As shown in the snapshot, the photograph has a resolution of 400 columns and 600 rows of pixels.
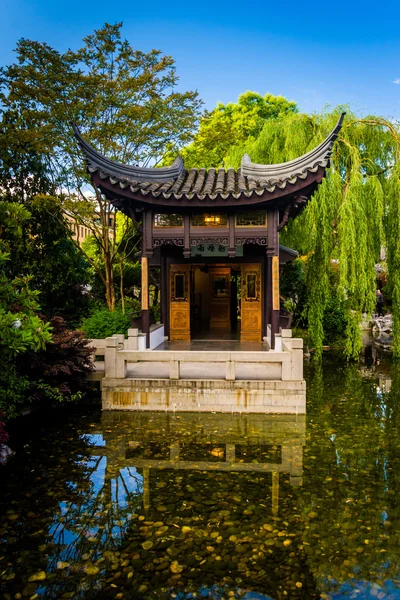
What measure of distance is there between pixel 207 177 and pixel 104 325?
5030 millimetres

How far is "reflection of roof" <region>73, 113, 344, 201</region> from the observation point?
31.4ft

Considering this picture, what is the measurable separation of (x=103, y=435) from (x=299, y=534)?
12.5 feet

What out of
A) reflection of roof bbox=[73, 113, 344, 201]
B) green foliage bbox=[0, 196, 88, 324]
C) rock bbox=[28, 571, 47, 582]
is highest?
reflection of roof bbox=[73, 113, 344, 201]

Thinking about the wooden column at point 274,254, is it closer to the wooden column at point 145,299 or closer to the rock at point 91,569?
the wooden column at point 145,299

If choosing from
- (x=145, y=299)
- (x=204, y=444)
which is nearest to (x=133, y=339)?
(x=145, y=299)

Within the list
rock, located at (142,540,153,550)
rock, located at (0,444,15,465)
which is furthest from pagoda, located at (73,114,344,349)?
rock, located at (142,540,153,550)

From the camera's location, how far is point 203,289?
17.2 metres

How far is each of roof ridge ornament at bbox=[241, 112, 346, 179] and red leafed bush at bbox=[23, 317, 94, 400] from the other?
550cm

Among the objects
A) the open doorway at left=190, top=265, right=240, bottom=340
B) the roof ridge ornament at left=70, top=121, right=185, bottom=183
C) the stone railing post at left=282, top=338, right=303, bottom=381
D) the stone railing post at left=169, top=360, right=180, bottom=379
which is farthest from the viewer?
the open doorway at left=190, top=265, right=240, bottom=340

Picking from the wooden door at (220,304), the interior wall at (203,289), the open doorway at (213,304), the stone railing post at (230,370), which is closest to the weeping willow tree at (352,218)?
the open doorway at (213,304)

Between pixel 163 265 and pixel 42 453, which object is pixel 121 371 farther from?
pixel 163 265

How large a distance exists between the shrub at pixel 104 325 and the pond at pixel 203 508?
5.04 m

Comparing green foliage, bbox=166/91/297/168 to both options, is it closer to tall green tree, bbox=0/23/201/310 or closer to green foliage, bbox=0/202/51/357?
tall green tree, bbox=0/23/201/310

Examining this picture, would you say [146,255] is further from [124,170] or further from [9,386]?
[9,386]
